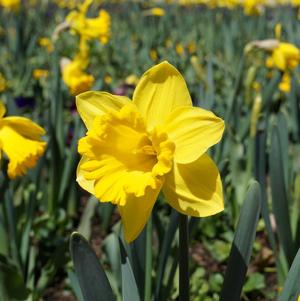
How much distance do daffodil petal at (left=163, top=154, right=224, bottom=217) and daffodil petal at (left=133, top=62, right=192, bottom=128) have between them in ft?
0.38

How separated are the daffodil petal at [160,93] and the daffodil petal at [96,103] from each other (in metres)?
0.04

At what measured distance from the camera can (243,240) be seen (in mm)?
939

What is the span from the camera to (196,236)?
206cm

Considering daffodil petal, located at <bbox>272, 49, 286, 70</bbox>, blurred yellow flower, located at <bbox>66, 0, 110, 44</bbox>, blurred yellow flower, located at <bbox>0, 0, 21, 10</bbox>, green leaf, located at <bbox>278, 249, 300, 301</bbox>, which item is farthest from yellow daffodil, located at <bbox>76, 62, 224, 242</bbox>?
blurred yellow flower, located at <bbox>0, 0, 21, 10</bbox>

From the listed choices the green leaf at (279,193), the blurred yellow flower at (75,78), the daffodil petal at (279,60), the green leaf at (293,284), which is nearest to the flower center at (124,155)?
the green leaf at (293,284)

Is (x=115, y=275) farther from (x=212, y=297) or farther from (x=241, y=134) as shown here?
(x=241, y=134)

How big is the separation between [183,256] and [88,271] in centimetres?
17

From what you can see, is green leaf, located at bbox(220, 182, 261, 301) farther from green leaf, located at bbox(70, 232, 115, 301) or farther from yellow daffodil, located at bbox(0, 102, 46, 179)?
yellow daffodil, located at bbox(0, 102, 46, 179)

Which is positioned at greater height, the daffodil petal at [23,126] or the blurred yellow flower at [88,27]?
the blurred yellow flower at [88,27]

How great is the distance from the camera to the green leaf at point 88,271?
0.86m

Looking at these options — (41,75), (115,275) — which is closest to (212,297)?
(115,275)

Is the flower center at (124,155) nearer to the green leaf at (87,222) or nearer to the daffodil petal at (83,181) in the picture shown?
the daffodil petal at (83,181)

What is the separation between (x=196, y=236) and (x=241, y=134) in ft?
2.00

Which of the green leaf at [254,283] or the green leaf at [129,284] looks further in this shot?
the green leaf at [254,283]
